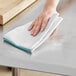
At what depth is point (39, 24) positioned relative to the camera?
31.4 inches

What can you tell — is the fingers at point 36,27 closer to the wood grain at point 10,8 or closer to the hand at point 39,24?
the hand at point 39,24

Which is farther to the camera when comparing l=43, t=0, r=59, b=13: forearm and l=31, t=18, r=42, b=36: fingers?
l=43, t=0, r=59, b=13: forearm

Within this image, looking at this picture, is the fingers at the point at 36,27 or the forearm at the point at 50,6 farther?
the forearm at the point at 50,6

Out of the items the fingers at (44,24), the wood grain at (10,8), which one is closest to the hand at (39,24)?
the fingers at (44,24)

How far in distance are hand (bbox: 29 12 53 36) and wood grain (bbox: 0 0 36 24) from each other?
0.11 meters

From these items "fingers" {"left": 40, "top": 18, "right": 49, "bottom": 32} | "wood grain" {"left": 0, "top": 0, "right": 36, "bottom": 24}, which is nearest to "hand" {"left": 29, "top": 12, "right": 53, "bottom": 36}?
"fingers" {"left": 40, "top": 18, "right": 49, "bottom": 32}

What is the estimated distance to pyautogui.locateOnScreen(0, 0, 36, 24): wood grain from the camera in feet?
2.77

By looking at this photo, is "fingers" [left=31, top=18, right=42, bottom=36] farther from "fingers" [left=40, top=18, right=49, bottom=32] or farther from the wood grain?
the wood grain

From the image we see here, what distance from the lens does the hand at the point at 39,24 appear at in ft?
2.53

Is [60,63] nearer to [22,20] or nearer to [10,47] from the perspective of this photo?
[10,47]

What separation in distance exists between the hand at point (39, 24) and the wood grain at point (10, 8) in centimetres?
11

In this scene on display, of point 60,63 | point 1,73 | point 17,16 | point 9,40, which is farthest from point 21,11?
point 1,73

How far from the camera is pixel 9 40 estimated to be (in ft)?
2.39

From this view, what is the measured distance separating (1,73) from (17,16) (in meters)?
0.64
